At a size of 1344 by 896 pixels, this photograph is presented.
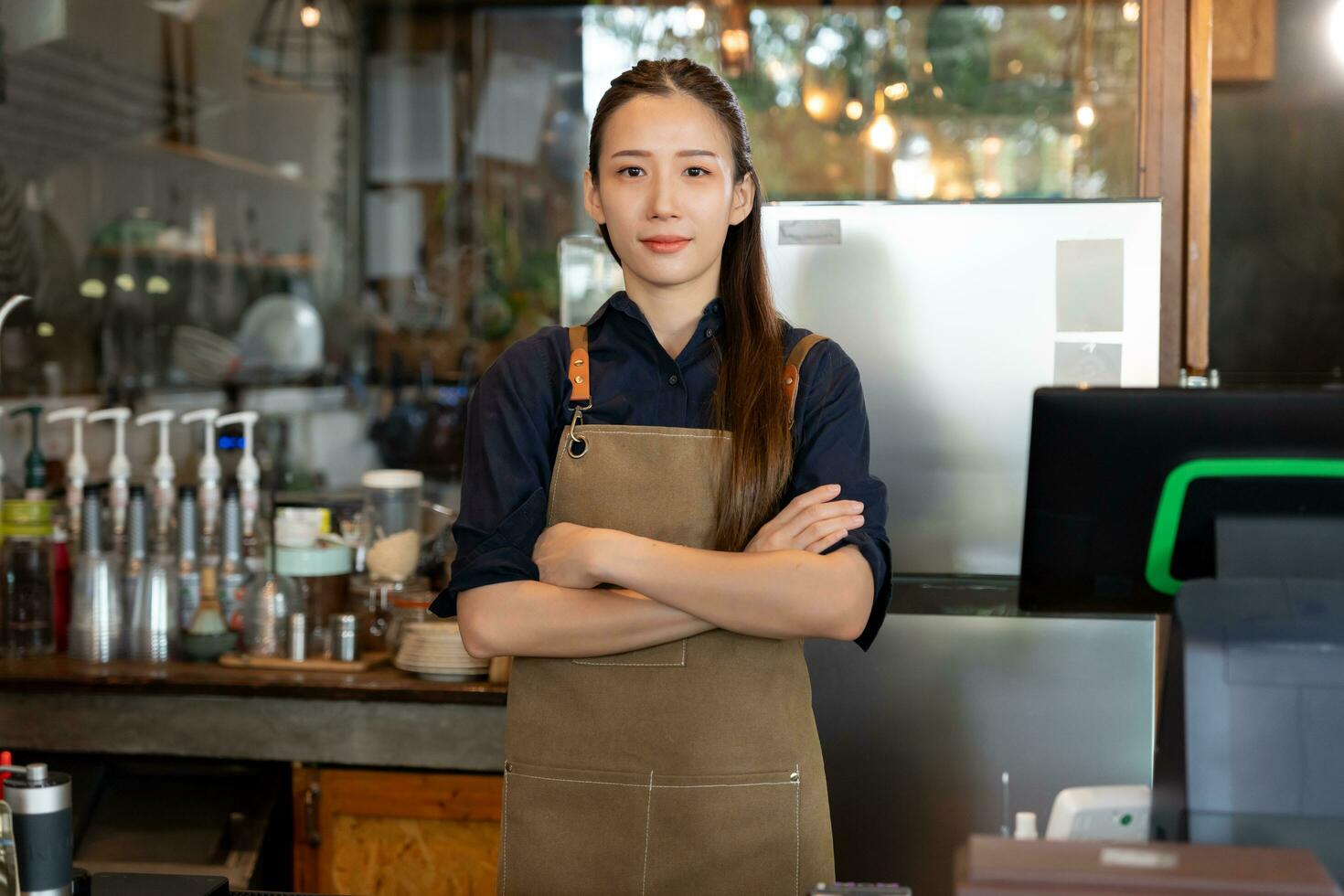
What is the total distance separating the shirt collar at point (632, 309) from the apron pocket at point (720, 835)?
548 millimetres

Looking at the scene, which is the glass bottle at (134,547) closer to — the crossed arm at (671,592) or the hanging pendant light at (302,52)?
the crossed arm at (671,592)

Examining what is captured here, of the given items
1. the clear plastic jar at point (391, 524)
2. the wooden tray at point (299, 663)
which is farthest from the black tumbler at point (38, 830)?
the clear plastic jar at point (391, 524)

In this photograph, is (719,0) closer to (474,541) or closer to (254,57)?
(254,57)

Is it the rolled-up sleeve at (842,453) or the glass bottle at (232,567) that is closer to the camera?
the rolled-up sleeve at (842,453)

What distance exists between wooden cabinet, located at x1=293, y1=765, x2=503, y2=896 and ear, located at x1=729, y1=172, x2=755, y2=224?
1222mm

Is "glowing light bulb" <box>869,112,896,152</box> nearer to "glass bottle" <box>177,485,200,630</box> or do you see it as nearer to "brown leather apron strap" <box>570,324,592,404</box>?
"glass bottle" <box>177,485,200,630</box>

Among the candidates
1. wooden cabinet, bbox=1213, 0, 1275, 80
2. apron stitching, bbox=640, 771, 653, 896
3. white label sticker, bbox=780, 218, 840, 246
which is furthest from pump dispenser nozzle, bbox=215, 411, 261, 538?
wooden cabinet, bbox=1213, 0, 1275, 80

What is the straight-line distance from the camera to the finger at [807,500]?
1603mm

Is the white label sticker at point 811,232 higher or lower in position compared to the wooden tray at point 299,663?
higher

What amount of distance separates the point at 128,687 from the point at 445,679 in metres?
0.58

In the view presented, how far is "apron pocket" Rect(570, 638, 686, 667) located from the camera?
1.65 m

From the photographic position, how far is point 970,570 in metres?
2.44

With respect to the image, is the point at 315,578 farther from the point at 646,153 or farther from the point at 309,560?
the point at 646,153

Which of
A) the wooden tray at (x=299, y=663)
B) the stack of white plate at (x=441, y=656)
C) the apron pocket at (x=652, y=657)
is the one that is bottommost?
the wooden tray at (x=299, y=663)
